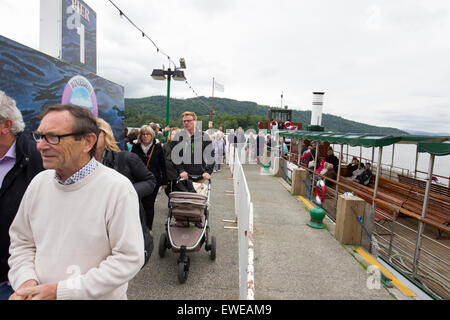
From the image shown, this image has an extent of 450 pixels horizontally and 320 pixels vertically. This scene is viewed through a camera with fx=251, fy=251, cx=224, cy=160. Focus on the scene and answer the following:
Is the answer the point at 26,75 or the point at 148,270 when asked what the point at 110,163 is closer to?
the point at 26,75

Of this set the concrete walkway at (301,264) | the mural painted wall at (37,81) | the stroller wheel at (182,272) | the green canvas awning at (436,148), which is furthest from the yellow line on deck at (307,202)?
the mural painted wall at (37,81)

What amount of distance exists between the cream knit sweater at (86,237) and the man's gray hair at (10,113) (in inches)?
39.5

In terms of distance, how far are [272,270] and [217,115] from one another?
85699 mm

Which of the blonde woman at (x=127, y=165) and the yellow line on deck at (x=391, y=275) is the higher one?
the blonde woman at (x=127, y=165)

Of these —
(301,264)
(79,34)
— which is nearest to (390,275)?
(301,264)

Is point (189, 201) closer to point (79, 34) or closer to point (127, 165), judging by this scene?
point (127, 165)

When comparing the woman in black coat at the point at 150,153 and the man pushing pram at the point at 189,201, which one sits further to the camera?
the woman in black coat at the point at 150,153

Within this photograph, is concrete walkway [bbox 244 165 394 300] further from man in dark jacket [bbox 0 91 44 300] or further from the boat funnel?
the boat funnel

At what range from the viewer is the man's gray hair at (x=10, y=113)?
198cm

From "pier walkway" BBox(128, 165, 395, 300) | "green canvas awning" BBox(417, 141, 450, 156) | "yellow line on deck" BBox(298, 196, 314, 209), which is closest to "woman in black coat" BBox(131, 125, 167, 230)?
"pier walkway" BBox(128, 165, 395, 300)

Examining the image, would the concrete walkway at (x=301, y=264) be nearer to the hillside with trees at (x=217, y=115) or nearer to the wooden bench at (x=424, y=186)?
the wooden bench at (x=424, y=186)

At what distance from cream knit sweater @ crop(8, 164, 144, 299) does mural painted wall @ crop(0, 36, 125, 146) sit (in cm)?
247
